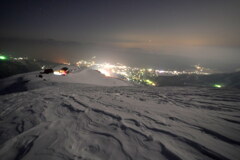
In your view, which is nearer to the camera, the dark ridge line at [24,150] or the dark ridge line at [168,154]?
the dark ridge line at [168,154]

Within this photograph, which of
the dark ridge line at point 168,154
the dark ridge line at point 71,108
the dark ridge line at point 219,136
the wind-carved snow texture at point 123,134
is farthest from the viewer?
the dark ridge line at point 71,108

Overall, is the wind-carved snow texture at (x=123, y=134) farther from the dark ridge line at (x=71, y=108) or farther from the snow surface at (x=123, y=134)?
the dark ridge line at (x=71, y=108)

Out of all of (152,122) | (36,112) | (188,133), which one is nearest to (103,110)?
(152,122)

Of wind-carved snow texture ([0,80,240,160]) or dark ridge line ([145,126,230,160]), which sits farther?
wind-carved snow texture ([0,80,240,160])

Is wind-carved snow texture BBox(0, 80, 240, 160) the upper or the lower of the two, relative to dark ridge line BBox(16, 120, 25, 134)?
upper

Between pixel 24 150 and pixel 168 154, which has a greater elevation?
pixel 168 154

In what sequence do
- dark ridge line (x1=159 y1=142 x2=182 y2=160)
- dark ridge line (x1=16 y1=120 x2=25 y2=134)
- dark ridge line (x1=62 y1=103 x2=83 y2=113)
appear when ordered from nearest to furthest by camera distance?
dark ridge line (x1=159 y1=142 x2=182 y2=160) → dark ridge line (x1=16 y1=120 x2=25 y2=134) → dark ridge line (x1=62 y1=103 x2=83 y2=113)

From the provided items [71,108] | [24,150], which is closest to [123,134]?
[24,150]

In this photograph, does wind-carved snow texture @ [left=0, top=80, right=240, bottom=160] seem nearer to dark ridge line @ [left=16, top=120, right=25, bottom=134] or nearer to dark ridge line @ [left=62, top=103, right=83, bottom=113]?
dark ridge line @ [left=16, top=120, right=25, bottom=134]

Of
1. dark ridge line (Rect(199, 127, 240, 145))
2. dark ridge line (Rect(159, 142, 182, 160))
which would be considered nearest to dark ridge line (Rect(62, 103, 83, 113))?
dark ridge line (Rect(159, 142, 182, 160))

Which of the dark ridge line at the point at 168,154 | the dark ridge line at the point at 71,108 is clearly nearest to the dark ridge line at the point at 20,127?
the dark ridge line at the point at 71,108

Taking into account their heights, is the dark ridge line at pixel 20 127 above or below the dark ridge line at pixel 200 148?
below

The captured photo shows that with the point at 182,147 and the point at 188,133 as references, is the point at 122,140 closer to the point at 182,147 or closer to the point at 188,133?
the point at 182,147

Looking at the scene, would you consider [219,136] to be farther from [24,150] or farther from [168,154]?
[24,150]
